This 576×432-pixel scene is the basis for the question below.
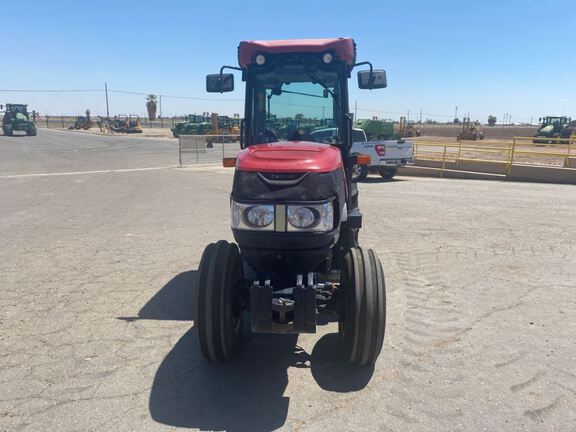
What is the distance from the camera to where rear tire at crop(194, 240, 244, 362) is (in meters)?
3.53

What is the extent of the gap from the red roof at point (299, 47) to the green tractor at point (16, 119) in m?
48.2

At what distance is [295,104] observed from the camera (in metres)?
5.04

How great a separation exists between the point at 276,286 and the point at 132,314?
2.02 metres

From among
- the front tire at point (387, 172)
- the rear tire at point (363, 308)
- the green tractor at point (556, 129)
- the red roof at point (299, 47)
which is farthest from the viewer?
the green tractor at point (556, 129)

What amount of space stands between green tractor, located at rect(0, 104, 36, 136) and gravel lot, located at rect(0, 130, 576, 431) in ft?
141

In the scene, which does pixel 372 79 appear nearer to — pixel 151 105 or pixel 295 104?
pixel 295 104

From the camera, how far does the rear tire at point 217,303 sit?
139 inches

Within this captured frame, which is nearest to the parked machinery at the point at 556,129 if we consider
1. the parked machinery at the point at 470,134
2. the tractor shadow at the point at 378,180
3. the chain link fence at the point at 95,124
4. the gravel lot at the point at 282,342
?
the parked machinery at the point at 470,134

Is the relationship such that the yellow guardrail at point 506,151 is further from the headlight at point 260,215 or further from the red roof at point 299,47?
the headlight at point 260,215

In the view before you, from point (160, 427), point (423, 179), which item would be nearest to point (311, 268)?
point (160, 427)

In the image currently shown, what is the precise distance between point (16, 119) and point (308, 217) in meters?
51.1

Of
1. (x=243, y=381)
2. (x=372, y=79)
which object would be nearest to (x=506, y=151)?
(x=372, y=79)

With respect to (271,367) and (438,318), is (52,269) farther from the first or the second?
(438,318)

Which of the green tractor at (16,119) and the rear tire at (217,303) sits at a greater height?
the green tractor at (16,119)
